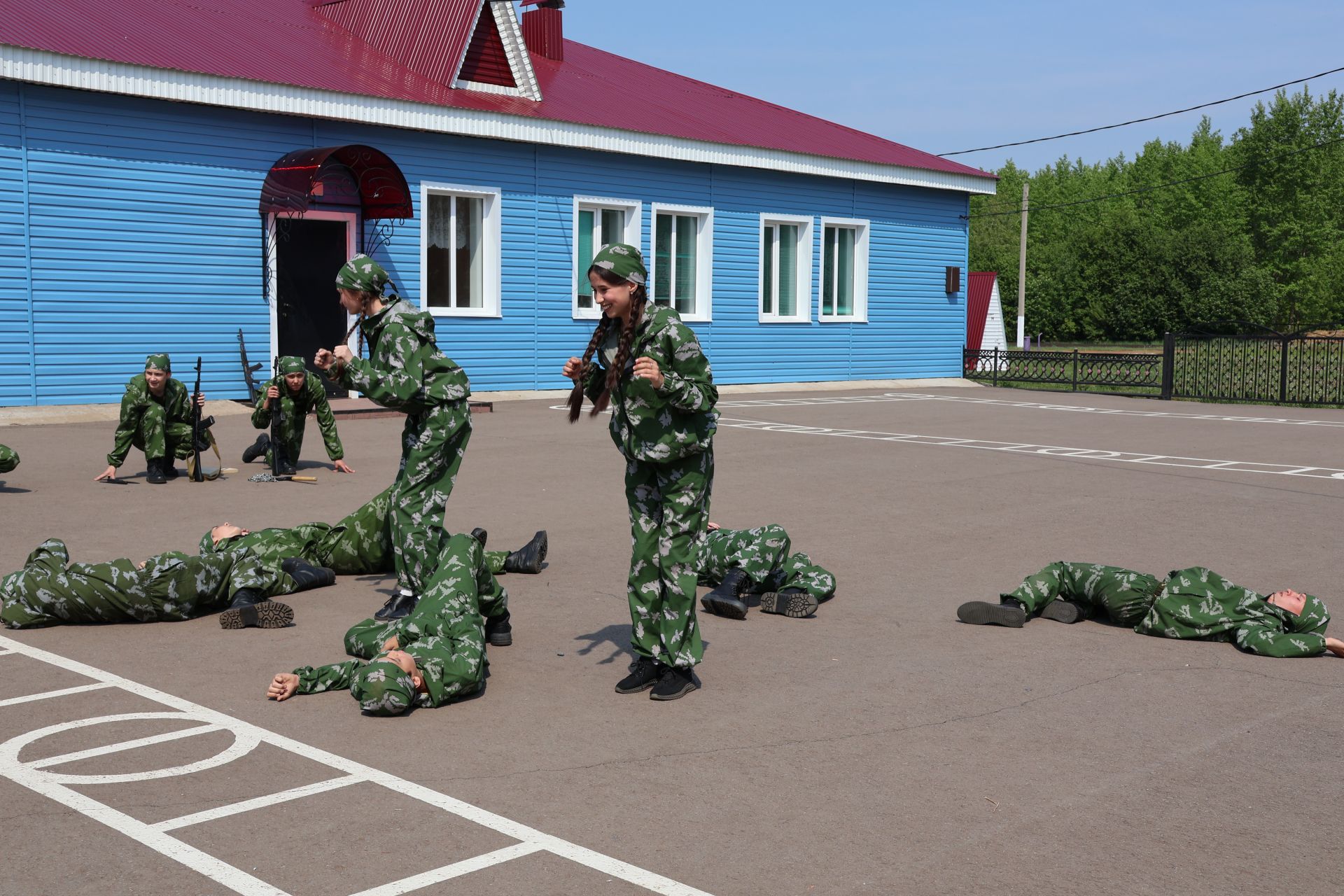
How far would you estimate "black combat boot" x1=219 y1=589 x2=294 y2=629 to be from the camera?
22.2 ft

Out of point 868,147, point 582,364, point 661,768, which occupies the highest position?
point 868,147

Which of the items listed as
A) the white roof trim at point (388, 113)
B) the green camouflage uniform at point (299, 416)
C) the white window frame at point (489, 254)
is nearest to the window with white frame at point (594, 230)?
the white roof trim at point (388, 113)

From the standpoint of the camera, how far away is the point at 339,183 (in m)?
21.0

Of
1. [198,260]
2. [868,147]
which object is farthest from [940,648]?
[868,147]

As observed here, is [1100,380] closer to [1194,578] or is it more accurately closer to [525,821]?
[1194,578]

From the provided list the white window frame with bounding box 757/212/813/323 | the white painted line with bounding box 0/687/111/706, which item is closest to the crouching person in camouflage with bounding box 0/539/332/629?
the white painted line with bounding box 0/687/111/706

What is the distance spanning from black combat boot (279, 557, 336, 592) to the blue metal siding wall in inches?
476

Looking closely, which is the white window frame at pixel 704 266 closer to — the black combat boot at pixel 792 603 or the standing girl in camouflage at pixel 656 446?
the black combat boot at pixel 792 603

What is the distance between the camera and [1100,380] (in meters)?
31.3

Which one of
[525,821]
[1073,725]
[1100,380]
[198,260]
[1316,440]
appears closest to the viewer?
[525,821]

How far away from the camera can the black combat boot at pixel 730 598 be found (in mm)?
7266

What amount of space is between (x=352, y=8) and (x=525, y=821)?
23048mm

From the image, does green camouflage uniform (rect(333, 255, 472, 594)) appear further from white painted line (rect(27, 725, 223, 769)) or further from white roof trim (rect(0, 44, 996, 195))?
white roof trim (rect(0, 44, 996, 195))

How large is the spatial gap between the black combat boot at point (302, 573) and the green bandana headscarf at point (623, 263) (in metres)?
3.02
